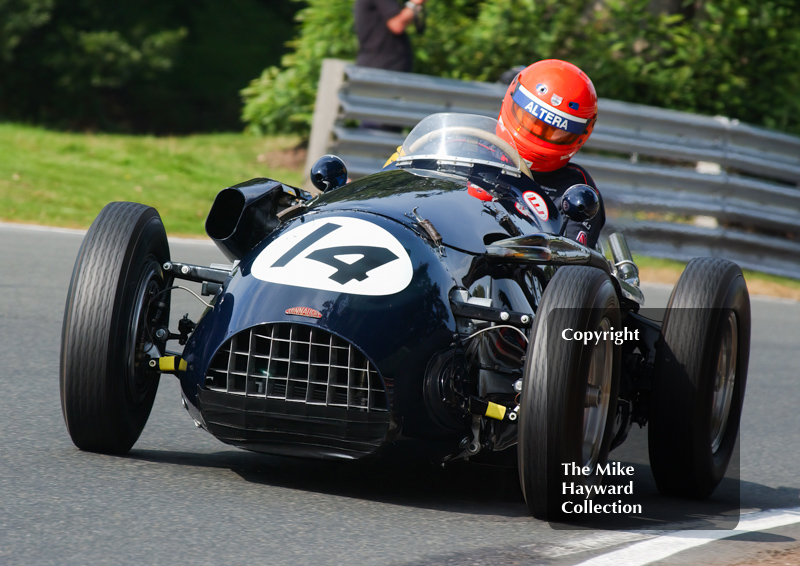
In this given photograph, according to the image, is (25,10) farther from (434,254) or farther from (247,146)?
(434,254)

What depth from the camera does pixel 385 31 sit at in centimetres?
1085

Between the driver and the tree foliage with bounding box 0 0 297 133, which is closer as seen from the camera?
the driver

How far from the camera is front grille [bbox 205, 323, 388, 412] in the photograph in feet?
11.9

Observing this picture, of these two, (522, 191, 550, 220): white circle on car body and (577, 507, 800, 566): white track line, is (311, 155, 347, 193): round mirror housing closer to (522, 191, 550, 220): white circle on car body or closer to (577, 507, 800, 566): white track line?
(522, 191, 550, 220): white circle on car body

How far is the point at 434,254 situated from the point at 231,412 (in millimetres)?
836

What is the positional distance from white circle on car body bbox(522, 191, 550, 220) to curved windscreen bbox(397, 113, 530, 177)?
0.14 meters

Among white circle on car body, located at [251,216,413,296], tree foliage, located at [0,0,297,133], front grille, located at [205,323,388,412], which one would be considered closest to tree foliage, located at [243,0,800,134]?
tree foliage, located at [0,0,297,133]

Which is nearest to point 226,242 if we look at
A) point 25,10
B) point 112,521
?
point 112,521

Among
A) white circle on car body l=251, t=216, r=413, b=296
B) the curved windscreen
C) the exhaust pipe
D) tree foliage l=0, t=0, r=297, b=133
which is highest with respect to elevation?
tree foliage l=0, t=0, r=297, b=133

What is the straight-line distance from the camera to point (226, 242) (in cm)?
449

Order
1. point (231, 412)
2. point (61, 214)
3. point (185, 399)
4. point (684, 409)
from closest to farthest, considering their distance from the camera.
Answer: point (231, 412) < point (185, 399) < point (684, 409) < point (61, 214)

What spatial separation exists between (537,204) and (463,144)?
1.33 feet

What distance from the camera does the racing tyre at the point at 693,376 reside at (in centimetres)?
428

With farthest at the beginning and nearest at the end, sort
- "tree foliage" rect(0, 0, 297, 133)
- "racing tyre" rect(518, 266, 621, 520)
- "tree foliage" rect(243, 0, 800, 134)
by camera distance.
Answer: "tree foliage" rect(0, 0, 297, 133) → "tree foliage" rect(243, 0, 800, 134) → "racing tyre" rect(518, 266, 621, 520)
